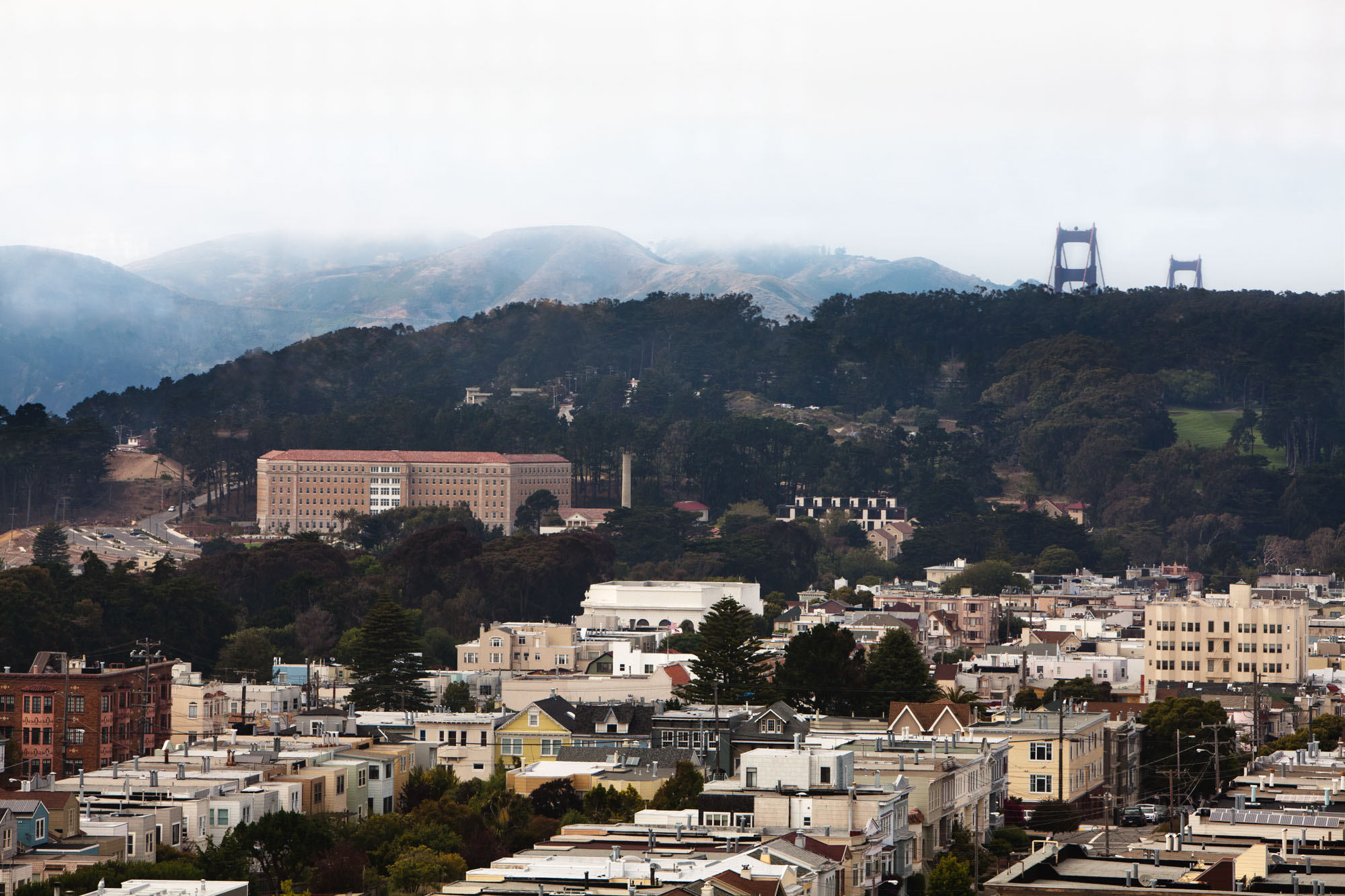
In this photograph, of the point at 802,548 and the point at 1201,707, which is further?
the point at 802,548

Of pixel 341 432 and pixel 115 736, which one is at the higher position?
pixel 341 432

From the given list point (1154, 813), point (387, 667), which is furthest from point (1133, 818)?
Result: point (387, 667)

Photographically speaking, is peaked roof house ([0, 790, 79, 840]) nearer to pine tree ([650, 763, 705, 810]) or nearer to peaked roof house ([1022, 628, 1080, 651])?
pine tree ([650, 763, 705, 810])

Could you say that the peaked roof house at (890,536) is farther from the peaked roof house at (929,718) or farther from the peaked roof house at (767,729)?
the peaked roof house at (767,729)

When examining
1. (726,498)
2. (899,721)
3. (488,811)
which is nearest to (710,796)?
(488,811)

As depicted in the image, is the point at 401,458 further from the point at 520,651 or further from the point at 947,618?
the point at 520,651

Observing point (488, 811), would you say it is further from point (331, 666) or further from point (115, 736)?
point (331, 666)
